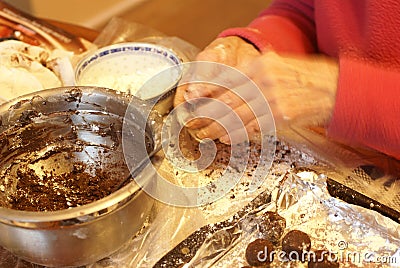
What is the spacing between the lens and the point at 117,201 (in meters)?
0.70


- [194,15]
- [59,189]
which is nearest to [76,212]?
[59,189]

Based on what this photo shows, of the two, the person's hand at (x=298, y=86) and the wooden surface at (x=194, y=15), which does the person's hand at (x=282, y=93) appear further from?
the wooden surface at (x=194, y=15)

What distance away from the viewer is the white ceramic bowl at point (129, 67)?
108 cm

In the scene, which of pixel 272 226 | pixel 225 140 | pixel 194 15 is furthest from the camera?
pixel 194 15

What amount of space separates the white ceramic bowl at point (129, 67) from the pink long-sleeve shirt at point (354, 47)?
0.14m

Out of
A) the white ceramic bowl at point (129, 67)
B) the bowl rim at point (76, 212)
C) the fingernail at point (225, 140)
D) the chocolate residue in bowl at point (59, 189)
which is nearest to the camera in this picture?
the bowl rim at point (76, 212)

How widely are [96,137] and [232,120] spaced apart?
0.22m

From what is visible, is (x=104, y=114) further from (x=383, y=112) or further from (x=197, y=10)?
(x=197, y=10)

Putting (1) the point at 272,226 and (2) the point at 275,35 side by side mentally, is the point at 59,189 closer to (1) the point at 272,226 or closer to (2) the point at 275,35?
(1) the point at 272,226

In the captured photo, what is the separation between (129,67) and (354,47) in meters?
0.44

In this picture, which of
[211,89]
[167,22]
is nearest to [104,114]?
[211,89]

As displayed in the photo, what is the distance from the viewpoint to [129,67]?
114 cm

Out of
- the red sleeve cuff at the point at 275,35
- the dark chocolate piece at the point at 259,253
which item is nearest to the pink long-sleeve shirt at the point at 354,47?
the red sleeve cuff at the point at 275,35

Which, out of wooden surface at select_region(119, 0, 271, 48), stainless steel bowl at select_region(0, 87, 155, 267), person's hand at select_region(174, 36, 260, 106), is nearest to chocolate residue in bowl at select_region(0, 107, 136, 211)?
stainless steel bowl at select_region(0, 87, 155, 267)
